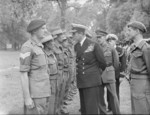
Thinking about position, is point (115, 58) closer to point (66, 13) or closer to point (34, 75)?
point (34, 75)

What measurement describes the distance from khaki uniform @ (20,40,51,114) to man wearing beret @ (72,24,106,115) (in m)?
0.91

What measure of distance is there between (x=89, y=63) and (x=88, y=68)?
0.30 feet

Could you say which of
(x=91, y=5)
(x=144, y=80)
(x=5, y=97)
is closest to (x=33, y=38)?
(x=144, y=80)

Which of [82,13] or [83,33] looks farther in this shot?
[82,13]

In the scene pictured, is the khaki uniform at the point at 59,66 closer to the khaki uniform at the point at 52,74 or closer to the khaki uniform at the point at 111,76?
the khaki uniform at the point at 52,74

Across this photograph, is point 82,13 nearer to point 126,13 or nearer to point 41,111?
point 126,13

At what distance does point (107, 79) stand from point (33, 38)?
258cm

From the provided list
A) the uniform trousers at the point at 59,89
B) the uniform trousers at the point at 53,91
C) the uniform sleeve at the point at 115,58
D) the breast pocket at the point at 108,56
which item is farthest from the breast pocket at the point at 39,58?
the uniform sleeve at the point at 115,58

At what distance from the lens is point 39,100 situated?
4.29m

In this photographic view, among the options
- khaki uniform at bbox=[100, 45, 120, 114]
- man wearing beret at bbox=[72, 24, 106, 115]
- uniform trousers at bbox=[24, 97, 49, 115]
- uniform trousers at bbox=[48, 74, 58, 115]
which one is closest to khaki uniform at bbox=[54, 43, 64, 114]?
uniform trousers at bbox=[48, 74, 58, 115]

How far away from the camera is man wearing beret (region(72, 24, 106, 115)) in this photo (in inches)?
197

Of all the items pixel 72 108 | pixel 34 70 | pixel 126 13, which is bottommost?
pixel 72 108

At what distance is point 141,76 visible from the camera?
462cm

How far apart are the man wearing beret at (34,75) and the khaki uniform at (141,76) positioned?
1478 millimetres
